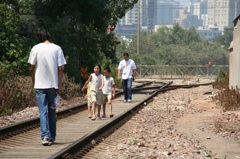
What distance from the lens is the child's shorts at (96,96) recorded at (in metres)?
16.5

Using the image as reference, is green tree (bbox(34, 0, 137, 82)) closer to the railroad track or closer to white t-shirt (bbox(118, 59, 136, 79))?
white t-shirt (bbox(118, 59, 136, 79))

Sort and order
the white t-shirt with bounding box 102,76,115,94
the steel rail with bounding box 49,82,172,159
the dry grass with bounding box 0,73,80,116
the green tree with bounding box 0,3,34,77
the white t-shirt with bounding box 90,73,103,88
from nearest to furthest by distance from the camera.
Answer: the steel rail with bounding box 49,82,172,159 → the white t-shirt with bounding box 90,73,103,88 → the white t-shirt with bounding box 102,76,115,94 → the dry grass with bounding box 0,73,80,116 → the green tree with bounding box 0,3,34,77

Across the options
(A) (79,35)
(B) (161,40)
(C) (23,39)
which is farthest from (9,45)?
(B) (161,40)

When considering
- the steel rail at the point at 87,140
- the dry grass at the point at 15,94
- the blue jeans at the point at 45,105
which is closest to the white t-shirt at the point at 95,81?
the steel rail at the point at 87,140

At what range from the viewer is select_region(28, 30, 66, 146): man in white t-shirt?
Answer: 11.2m

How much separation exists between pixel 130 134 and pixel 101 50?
793 inches

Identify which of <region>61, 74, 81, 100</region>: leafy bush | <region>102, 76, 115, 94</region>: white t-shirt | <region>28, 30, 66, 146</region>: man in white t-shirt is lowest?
<region>61, 74, 81, 100</region>: leafy bush

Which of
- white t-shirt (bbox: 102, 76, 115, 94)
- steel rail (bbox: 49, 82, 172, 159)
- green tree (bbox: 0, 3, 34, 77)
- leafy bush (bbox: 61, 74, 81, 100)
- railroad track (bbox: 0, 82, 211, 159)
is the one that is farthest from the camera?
leafy bush (bbox: 61, 74, 81, 100)

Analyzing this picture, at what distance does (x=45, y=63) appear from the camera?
1125 centimetres

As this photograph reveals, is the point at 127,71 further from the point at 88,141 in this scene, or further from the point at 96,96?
the point at 88,141

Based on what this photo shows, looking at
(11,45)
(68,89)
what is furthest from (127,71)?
(11,45)

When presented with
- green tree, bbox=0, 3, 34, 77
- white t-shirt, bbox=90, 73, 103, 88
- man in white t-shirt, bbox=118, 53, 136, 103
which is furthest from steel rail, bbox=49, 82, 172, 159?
green tree, bbox=0, 3, 34, 77

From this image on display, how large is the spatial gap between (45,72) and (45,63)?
0.16 metres

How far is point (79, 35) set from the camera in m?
28.6
